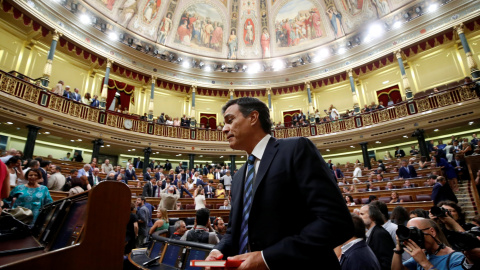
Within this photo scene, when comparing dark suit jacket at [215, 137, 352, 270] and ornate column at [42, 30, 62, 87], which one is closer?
dark suit jacket at [215, 137, 352, 270]

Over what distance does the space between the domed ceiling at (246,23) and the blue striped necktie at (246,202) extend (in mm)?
16573

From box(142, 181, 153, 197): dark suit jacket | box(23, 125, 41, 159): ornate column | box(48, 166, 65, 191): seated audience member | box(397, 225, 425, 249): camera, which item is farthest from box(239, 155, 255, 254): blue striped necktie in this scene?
box(23, 125, 41, 159): ornate column

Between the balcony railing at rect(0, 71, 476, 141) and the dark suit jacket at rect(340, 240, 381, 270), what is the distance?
11448mm

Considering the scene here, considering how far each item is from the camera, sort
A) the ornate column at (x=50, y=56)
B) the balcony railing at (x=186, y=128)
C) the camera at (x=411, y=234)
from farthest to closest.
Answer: the ornate column at (x=50, y=56) < the balcony railing at (x=186, y=128) < the camera at (x=411, y=234)

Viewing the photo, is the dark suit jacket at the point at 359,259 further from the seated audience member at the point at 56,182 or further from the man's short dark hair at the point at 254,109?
the seated audience member at the point at 56,182

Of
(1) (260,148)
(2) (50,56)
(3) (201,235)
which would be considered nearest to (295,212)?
(1) (260,148)

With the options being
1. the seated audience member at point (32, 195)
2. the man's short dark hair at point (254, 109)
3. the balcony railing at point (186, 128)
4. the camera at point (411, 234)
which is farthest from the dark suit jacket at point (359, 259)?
the balcony railing at point (186, 128)

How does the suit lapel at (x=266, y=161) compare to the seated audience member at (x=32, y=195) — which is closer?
the suit lapel at (x=266, y=161)

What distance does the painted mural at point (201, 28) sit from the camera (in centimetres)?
1762

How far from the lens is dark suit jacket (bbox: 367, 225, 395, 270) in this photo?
8.17ft

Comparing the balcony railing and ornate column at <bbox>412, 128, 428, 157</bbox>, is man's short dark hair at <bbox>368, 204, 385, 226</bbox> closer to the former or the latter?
ornate column at <bbox>412, 128, 428, 157</bbox>

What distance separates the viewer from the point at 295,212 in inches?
41.9

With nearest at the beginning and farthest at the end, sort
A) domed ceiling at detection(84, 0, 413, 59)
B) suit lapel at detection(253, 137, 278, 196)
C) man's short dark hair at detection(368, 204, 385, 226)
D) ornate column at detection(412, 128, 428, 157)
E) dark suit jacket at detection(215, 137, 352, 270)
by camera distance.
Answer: dark suit jacket at detection(215, 137, 352, 270), suit lapel at detection(253, 137, 278, 196), man's short dark hair at detection(368, 204, 385, 226), ornate column at detection(412, 128, 428, 157), domed ceiling at detection(84, 0, 413, 59)

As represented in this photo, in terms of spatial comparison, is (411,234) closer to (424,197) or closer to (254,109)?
(254,109)
